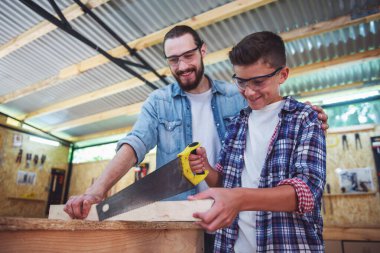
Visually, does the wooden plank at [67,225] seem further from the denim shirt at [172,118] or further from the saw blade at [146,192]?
the denim shirt at [172,118]

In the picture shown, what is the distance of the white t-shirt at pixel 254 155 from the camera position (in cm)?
156

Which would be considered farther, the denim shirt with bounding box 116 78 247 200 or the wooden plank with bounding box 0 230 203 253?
the denim shirt with bounding box 116 78 247 200

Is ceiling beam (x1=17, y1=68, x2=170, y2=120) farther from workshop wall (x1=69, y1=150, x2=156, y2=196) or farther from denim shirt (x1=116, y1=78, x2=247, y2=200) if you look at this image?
denim shirt (x1=116, y1=78, x2=247, y2=200)

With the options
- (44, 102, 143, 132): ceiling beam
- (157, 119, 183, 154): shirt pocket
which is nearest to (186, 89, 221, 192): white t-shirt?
(157, 119, 183, 154): shirt pocket

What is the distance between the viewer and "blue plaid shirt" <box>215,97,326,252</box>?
136 cm

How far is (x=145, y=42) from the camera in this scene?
5164 millimetres

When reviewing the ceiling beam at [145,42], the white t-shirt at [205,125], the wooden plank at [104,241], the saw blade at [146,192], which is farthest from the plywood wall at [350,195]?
the saw blade at [146,192]

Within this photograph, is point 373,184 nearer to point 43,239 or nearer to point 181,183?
point 181,183

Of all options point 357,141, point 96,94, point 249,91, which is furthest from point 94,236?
point 96,94

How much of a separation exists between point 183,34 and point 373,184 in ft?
16.7

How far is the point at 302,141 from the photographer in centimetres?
149

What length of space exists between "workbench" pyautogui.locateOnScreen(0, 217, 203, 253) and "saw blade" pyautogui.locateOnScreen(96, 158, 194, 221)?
18 cm

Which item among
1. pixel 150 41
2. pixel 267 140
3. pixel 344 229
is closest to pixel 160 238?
pixel 267 140

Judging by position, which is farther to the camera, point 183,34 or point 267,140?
point 183,34
